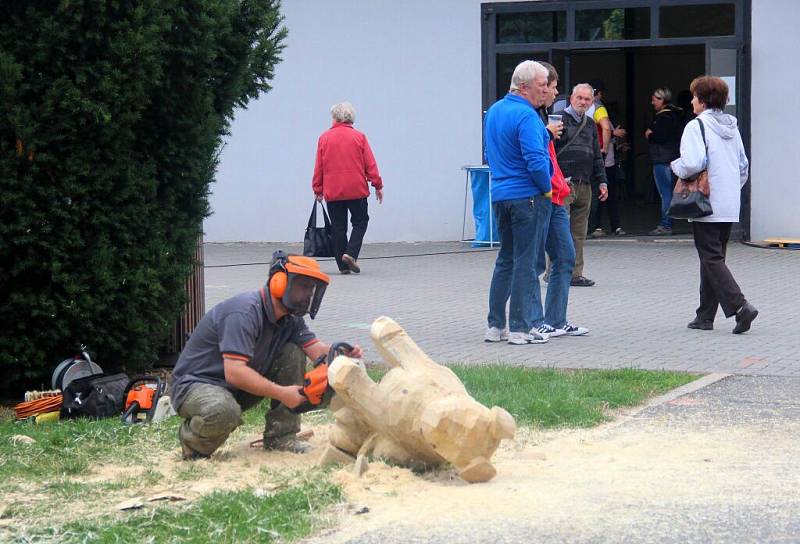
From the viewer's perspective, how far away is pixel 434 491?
17.0 feet

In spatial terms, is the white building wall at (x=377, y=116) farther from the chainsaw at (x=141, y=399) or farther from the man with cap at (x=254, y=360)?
the man with cap at (x=254, y=360)

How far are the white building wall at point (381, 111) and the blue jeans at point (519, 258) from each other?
7914 millimetres

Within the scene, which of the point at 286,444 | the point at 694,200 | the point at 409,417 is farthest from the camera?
the point at 694,200

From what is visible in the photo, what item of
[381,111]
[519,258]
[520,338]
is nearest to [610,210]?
[381,111]

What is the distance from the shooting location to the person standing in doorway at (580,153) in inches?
441

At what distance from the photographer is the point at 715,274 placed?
9.51 m

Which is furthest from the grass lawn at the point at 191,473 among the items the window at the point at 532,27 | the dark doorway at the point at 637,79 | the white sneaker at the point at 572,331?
Answer: the dark doorway at the point at 637,79

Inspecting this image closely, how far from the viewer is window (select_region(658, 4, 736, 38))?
16.2 meters

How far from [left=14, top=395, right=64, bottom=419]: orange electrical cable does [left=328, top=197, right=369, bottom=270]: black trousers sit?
7.13 m

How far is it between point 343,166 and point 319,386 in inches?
335

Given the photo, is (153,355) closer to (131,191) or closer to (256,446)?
(131,191)

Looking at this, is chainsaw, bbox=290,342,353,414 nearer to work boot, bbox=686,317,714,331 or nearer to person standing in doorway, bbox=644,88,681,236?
work boot, bbox=686,317,714,331

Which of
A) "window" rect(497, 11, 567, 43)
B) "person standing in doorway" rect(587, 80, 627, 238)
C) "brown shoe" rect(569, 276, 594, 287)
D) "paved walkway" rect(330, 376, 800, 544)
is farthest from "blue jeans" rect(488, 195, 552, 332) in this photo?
"window" rect(497, 11, 567, 43)

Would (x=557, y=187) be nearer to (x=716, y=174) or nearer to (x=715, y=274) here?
(x=716, y=174)
